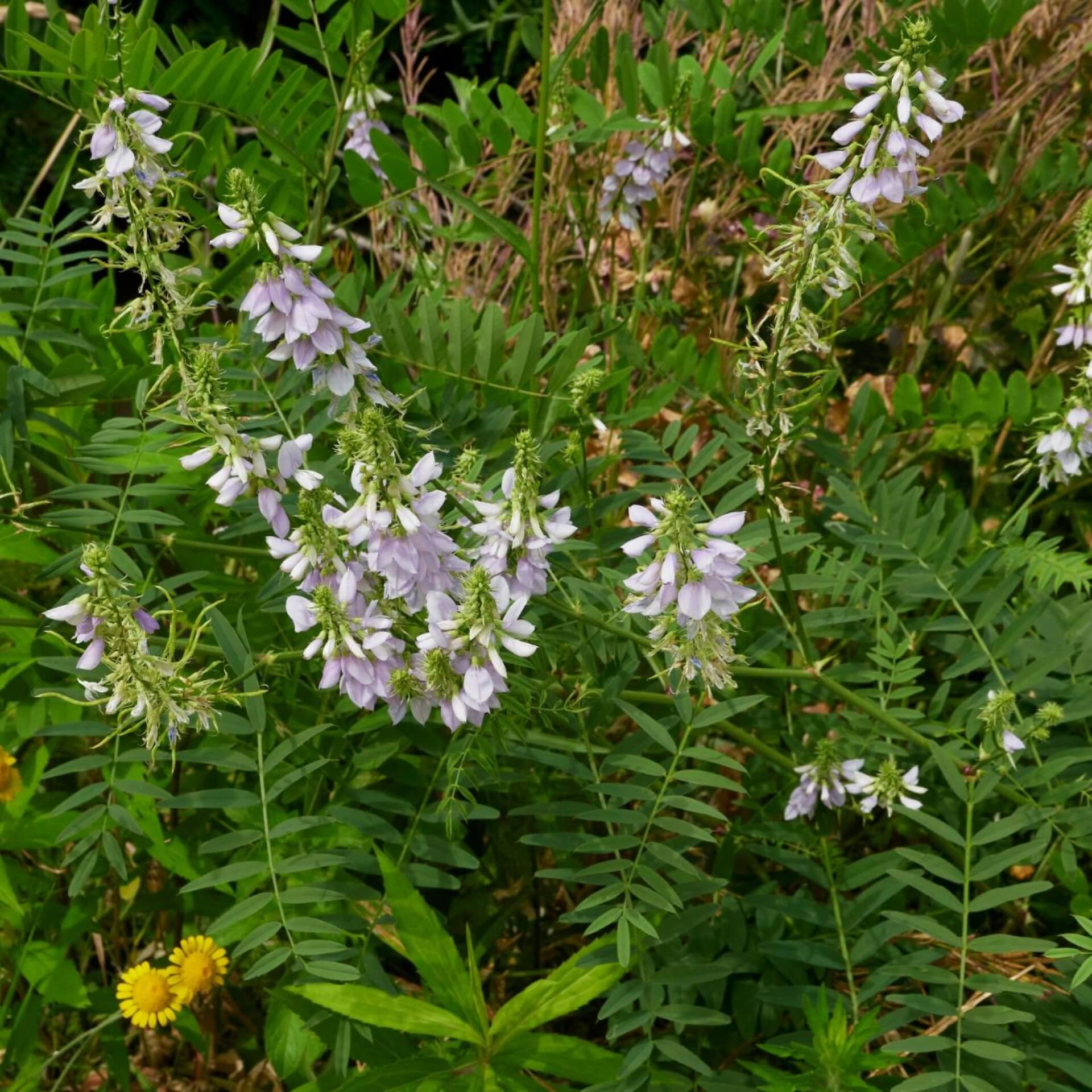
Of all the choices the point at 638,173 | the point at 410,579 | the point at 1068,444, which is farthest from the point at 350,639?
the point at 638,173

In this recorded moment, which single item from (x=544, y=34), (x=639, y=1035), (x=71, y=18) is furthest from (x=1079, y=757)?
(x=71, y=18)

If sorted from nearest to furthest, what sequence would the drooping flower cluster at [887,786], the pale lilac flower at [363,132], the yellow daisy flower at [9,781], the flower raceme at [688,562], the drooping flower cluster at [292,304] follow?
1. the flower raceme at [688,562]
2. the drooping flower cluster at [292,304]
3. the drooping flower cluster at [887,786]
4. the yellow daisy flower at [9,781]
5. the pale lilac flower at [363,132]

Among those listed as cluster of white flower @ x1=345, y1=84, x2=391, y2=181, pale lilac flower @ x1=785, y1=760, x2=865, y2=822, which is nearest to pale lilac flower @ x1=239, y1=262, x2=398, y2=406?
pale lilac flower @ x1=785, y1=760, x2=865, y2=822

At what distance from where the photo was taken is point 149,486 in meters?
1.68

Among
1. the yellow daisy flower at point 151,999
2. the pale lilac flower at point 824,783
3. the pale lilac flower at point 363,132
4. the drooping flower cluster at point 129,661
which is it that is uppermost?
the pale lilac flower at point 363,132

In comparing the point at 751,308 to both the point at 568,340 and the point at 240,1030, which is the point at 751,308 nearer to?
the point at 568,340

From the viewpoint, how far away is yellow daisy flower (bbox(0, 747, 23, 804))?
6.08ft

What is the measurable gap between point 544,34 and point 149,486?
849 millimetres

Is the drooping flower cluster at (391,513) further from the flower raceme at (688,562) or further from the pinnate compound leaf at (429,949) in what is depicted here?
the pinnate compound leaf at (429,949)

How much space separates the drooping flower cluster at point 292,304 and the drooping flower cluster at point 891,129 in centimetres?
56

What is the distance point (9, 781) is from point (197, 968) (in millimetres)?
422

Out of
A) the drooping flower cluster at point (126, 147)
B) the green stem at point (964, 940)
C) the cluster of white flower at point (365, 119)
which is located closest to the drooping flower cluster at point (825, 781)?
the green stem at point (964, 940)

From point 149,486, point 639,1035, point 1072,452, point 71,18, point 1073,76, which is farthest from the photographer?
point 1073,76

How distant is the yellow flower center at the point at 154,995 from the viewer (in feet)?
5.70
